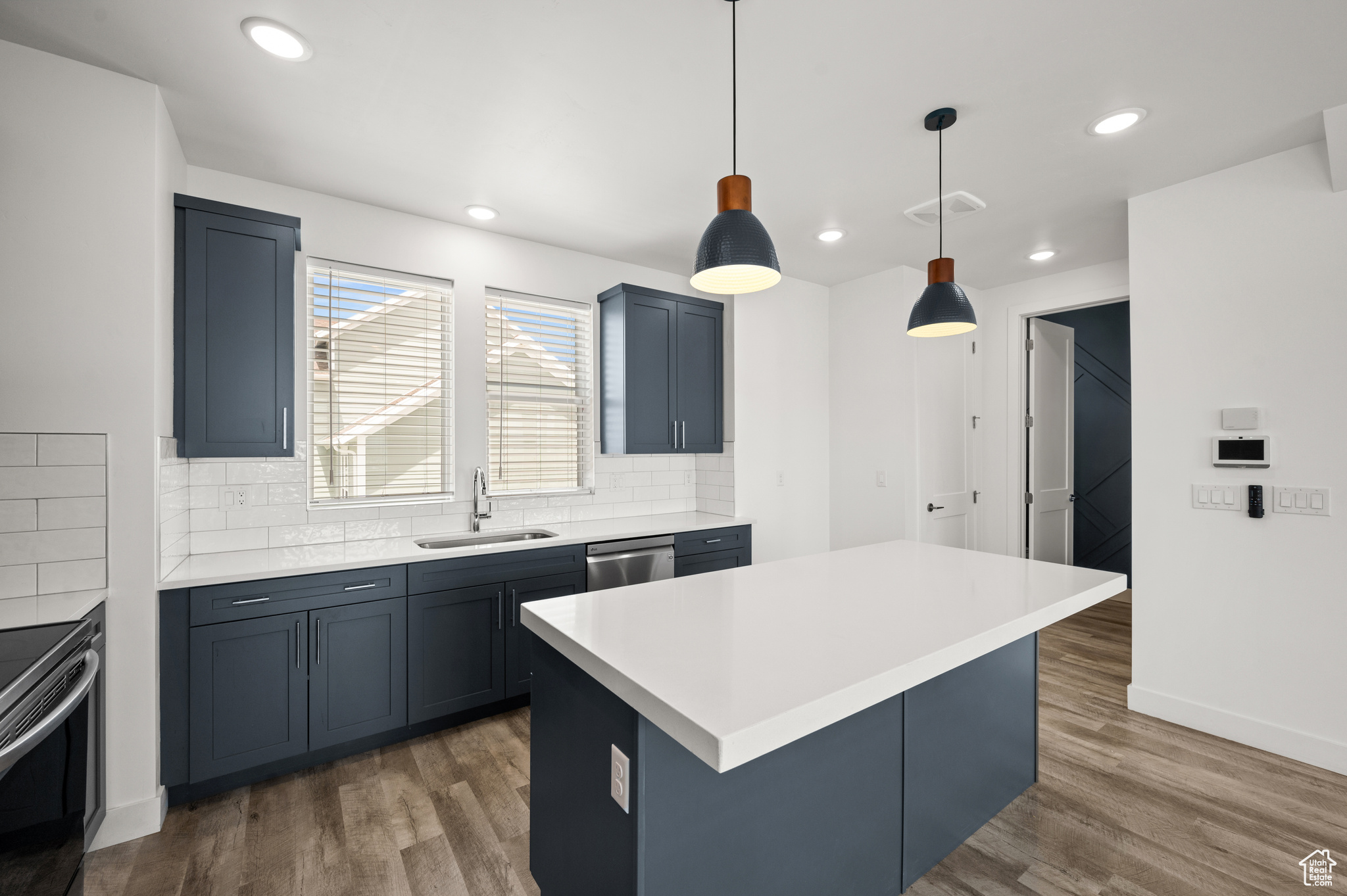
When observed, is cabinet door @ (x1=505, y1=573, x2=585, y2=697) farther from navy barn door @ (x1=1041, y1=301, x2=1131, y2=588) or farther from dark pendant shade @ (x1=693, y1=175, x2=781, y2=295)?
navy barn door @ (x1=1041, y1=301, x2=1131, y2=588)

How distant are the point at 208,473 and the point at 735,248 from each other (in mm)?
2700

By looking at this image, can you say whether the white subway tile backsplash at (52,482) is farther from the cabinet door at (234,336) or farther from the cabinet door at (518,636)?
the cabinet door at (518,636)

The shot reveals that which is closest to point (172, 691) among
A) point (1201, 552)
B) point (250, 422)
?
point (250, 422)

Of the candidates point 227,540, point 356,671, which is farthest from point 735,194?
point 227,540

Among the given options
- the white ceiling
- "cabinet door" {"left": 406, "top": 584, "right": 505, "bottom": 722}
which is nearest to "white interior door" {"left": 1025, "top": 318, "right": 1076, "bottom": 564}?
the white ceiling

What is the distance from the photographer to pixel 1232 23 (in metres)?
1.82

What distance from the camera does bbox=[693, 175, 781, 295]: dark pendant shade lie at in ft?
5.27

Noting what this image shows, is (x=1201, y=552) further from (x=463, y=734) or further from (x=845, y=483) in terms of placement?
(x=463, y=734)

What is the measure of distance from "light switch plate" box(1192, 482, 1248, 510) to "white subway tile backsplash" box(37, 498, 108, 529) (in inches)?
185

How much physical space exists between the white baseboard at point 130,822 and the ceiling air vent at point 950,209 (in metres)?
4.31

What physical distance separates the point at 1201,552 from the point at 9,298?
5034 millimetres

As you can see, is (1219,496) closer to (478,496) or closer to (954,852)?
(954,852)

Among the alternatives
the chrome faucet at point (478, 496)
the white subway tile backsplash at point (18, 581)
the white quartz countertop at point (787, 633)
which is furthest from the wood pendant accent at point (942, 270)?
the white subway tile backsplash at point (18, 581)

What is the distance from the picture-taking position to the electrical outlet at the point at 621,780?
4.09ft
